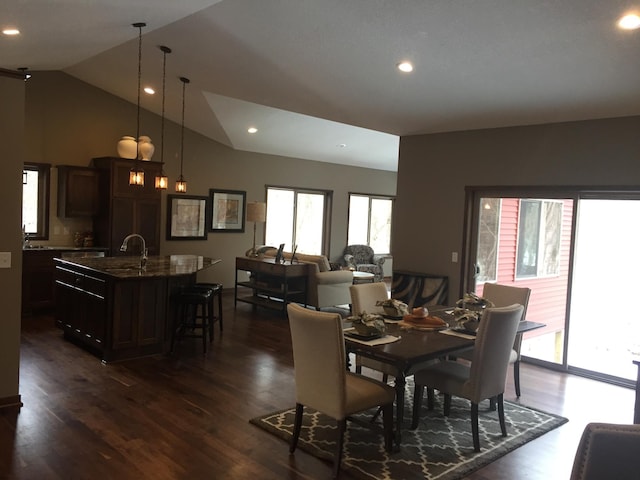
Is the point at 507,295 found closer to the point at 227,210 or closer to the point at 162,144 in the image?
the point at 227,210

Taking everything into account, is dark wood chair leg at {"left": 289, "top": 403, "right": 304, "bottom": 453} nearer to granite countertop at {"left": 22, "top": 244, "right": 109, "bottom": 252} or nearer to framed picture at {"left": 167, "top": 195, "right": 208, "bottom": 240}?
granite countertop at {"left": 22, "top": 244, "right": 109, "bottom": 252}

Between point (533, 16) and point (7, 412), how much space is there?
4.68 meters

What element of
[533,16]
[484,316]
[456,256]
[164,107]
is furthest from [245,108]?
[484,316]

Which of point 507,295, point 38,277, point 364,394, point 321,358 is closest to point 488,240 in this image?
point 507,295

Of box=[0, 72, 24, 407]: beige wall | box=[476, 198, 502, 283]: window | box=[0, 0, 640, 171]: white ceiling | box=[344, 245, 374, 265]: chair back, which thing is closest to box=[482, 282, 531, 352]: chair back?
box=[476, 198, 502, 283]: window

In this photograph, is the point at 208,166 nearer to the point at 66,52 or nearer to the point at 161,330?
the point at 66,52

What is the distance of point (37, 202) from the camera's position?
778cm

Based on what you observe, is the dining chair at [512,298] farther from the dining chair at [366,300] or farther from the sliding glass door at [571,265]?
the sliding glass door at [571,265]

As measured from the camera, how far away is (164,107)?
8.49 m

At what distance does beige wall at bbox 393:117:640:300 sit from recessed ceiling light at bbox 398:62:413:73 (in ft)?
5.45

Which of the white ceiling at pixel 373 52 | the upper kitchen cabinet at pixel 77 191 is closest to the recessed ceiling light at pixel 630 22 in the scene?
the white ceiling at pixel 373 52

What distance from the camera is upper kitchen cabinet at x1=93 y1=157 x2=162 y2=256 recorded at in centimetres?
786

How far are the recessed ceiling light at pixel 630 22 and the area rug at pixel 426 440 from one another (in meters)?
2.92

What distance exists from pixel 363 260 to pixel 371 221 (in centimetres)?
120
